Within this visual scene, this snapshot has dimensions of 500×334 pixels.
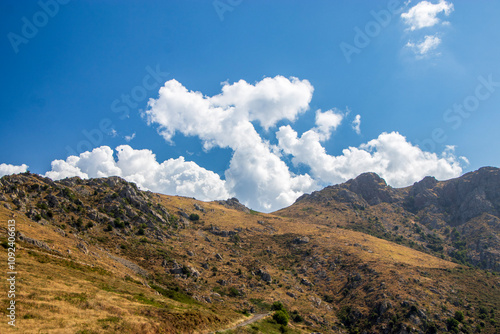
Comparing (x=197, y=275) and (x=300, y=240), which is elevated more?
(x=300, y=240)

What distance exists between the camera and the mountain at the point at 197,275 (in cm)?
3725

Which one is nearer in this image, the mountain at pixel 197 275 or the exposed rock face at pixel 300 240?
the mountain at pixel 197 275

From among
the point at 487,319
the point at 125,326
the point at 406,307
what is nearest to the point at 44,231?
the point at 125,326

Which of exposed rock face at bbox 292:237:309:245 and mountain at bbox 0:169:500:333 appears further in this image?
exposed rock face at bbox 292:237:309:245

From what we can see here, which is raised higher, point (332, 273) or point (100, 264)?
point (100, 264)

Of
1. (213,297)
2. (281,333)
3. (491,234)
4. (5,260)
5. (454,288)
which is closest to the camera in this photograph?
(5,260)

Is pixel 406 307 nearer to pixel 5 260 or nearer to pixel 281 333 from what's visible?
pixel 281 333

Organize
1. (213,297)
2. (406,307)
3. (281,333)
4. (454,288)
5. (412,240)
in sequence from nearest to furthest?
(281,333) → (213,297) → (406,307) → (454,288) → (412,240)

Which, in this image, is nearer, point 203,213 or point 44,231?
point 44,231

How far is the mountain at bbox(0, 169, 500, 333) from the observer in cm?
3725

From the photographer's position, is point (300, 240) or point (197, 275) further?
point (300, 240)

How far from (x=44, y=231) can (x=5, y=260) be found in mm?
31486

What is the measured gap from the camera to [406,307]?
95375mm

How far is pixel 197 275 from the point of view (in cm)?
9900
